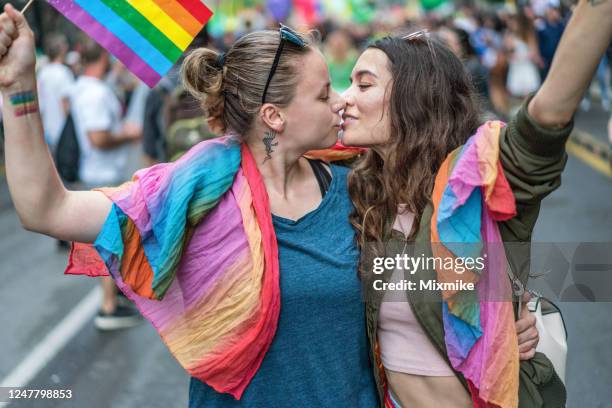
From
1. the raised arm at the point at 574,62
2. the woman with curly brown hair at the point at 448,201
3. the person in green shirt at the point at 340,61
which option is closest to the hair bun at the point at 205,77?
the woman with curly brown hair at the point at 448,201

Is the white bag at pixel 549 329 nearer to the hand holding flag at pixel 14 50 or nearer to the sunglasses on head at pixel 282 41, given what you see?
the sunglasses on head at pixel 282 41

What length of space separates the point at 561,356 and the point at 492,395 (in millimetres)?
348

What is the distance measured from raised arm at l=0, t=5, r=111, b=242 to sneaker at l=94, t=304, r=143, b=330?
4.22m

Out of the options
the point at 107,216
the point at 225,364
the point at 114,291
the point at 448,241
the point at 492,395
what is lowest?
the point at 114,291

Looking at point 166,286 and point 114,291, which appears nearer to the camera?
point 166,286

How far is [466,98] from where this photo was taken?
8.36ft

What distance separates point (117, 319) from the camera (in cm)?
636

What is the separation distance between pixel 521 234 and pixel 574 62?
0.50 metres

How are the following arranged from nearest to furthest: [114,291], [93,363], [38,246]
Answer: [93,363] < [114,291] < [38,246]

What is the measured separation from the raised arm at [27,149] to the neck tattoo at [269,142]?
61 centimetres

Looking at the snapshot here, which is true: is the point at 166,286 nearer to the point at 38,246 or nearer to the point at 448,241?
the point at 448,241

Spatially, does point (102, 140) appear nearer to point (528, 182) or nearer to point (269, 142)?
point (269, 142)

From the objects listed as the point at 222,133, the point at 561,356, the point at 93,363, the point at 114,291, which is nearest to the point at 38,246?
the point at 114,291

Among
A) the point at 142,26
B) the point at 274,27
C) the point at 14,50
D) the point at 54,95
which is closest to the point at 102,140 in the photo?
the point at 54,95
